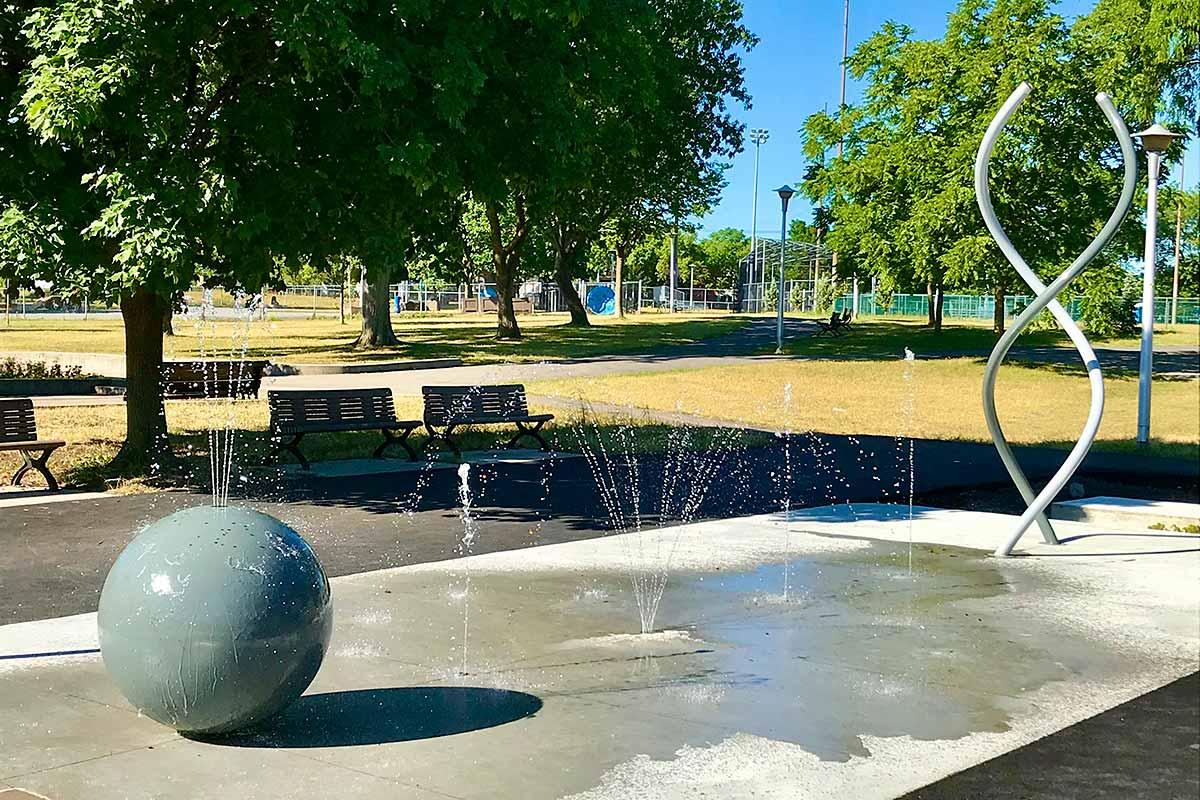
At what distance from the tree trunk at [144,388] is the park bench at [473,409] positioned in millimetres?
3207

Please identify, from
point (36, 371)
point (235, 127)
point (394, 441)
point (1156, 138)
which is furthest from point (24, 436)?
point (36, 371)

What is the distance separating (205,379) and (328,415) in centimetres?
495

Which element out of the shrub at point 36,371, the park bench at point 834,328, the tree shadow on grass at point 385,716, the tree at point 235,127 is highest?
Answer: the tree at point 235,127

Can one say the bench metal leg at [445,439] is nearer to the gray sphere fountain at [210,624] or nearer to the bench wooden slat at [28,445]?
the bench wooden slat at [28,445]

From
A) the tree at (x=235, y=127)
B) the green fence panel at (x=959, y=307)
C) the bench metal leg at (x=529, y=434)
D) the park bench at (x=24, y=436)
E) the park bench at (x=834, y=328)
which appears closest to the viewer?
the tree at (x=235, y=127)

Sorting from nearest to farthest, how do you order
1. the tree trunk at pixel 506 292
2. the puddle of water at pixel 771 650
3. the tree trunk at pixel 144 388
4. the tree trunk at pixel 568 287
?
the puddle of water at pixel 771 650 → the tree trunk at pixel 144 388 → the tree trunk at pixel 506 292 → the tree trunk at pixel 568 287

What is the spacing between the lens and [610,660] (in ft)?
22.9

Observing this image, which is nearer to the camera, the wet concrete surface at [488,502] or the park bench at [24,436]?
the wet concrete surface at [488,502]

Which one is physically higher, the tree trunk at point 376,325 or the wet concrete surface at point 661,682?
the tree trunk at point 376,325

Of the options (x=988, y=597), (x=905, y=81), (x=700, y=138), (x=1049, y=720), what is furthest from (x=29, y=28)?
(x=700, y=138)

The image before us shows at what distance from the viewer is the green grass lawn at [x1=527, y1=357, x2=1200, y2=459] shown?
2094 centimetres

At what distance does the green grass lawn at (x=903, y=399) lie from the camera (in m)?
20.9

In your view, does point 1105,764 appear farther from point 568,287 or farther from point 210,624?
point 568,287

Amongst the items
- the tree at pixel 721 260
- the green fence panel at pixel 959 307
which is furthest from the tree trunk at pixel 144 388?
the tree at pixel 721 260
